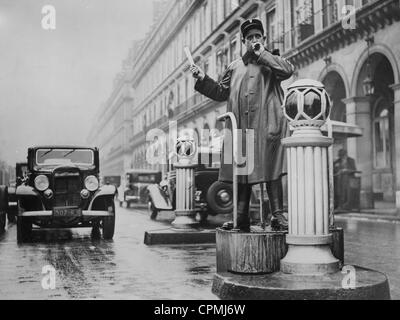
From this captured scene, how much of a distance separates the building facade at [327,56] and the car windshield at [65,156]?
10.7 feet

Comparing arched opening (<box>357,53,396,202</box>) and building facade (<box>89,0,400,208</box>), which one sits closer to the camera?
building facade (<box>89,0,400,208</box>)

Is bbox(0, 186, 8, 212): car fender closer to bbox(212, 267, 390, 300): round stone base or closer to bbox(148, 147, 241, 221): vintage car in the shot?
bbox(148, 147, 241, 221): vintage car

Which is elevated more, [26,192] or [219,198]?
[26,192]

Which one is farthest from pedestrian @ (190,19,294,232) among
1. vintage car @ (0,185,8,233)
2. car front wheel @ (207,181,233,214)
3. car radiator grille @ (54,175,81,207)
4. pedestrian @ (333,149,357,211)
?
pedestrian @ (333,149,357,211)

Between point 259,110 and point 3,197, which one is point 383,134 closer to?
point 3,197

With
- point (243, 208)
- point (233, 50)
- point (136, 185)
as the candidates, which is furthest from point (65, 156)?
point (233, 50)

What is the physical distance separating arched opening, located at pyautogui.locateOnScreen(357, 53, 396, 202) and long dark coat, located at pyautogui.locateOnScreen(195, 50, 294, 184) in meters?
15.6

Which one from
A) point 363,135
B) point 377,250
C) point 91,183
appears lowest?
point 377,250

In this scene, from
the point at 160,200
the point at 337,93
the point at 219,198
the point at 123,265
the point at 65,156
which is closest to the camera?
the point at 123,265

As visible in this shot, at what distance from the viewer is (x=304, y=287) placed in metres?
3.27

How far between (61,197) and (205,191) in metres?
4.74

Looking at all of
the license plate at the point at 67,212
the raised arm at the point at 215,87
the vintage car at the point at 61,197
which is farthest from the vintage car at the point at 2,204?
the raised arm at the point at 215,87

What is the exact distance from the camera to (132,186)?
80.6 feet

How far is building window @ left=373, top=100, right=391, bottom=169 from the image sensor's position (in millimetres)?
19828
